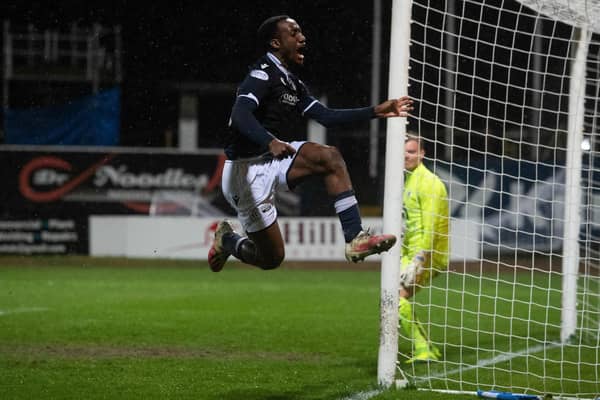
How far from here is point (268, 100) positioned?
7.14 meters

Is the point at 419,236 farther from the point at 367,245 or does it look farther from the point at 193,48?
the point at 193,48

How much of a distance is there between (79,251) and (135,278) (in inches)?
147

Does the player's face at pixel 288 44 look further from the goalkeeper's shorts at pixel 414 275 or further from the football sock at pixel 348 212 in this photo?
the goalkeeper's shorts at pixel 414 275

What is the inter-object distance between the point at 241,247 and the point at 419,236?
2.89m

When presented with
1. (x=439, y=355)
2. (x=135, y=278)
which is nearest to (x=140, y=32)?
(x=135, y=278)

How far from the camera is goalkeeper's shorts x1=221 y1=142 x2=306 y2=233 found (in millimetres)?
7309

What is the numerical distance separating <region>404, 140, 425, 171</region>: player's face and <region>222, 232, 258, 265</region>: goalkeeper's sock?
2377 mm

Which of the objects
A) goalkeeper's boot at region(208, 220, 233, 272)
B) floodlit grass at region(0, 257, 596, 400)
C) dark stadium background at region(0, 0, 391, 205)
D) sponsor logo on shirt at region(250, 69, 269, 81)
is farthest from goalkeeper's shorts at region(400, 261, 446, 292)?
dark stadium background at region(0, 0, 391, 205)

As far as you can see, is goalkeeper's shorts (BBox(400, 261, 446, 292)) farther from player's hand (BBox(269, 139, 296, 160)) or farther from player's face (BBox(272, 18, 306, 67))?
player's hand (BBox(269, 139, 296, 160))

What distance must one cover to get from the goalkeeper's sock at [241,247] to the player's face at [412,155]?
93.6 inches

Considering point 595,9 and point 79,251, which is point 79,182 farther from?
point 595,9

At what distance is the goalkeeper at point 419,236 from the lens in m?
9.62

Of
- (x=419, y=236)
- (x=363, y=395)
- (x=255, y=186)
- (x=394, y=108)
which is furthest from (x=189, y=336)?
(x=394, y=108)

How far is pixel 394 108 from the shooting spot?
6.95m
